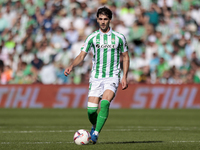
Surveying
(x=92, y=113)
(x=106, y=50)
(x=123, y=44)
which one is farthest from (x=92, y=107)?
(x=123, y=44)

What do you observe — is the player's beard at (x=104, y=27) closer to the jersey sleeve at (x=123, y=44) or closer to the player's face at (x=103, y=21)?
the player's face at (x=103, y=21)

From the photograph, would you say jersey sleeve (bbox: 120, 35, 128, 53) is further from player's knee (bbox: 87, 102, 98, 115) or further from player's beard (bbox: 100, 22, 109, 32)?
player's knee (bbox: 87, 102, 98, 115)

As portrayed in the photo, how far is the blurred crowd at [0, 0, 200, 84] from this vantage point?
685 inches

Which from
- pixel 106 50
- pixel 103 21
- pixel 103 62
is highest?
pixel 103 21

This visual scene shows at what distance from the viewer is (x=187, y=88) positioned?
58.2 ft

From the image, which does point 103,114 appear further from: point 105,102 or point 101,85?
point 101,85

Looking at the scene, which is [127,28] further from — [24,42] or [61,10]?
[24,42]

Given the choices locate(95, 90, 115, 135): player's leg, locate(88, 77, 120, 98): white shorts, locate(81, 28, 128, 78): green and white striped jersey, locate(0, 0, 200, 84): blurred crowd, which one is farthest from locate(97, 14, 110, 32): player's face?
locate(0, 0, 200, 84): blurred crowd

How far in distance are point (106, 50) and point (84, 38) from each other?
1105 centimetres

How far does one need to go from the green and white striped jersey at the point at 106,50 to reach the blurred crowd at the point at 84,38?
981cm

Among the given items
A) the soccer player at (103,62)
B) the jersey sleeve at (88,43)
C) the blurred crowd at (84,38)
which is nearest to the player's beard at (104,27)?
the soccer player at (103,62)

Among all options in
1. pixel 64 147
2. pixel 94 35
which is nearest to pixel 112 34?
pixel 94 35

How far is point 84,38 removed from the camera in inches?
708

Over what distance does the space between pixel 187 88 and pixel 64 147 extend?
12.1 meters
